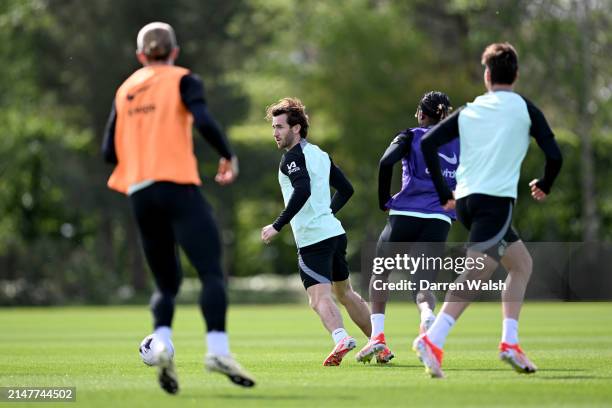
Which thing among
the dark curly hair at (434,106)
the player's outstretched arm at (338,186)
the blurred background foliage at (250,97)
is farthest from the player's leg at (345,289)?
the blurred background foliage at (250,97)

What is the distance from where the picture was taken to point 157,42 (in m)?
8.63

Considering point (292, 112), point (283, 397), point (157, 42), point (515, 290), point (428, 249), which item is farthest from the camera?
point (428, 249)

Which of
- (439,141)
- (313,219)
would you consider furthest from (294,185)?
(439,141)

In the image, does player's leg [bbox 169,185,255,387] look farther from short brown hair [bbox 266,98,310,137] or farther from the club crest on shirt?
short brown hair [bbox 266,98,310,137]

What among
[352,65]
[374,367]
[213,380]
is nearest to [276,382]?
[213,380]

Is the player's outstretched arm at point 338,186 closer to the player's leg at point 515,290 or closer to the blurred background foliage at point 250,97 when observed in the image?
the player's leg at point 515,290

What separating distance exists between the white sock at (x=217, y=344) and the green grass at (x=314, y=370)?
A: 28cm

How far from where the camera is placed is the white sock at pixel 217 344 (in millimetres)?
8391

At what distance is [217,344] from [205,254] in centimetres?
59

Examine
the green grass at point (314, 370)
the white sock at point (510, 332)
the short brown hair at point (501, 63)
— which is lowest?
the green grass at point (314, 370)

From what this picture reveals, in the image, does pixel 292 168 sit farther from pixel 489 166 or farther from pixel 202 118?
pixel 202 118

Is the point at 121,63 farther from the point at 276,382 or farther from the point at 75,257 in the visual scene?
the point at 276,382

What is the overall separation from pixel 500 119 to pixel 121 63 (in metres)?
33.4

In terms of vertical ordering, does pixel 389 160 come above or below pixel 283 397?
above
